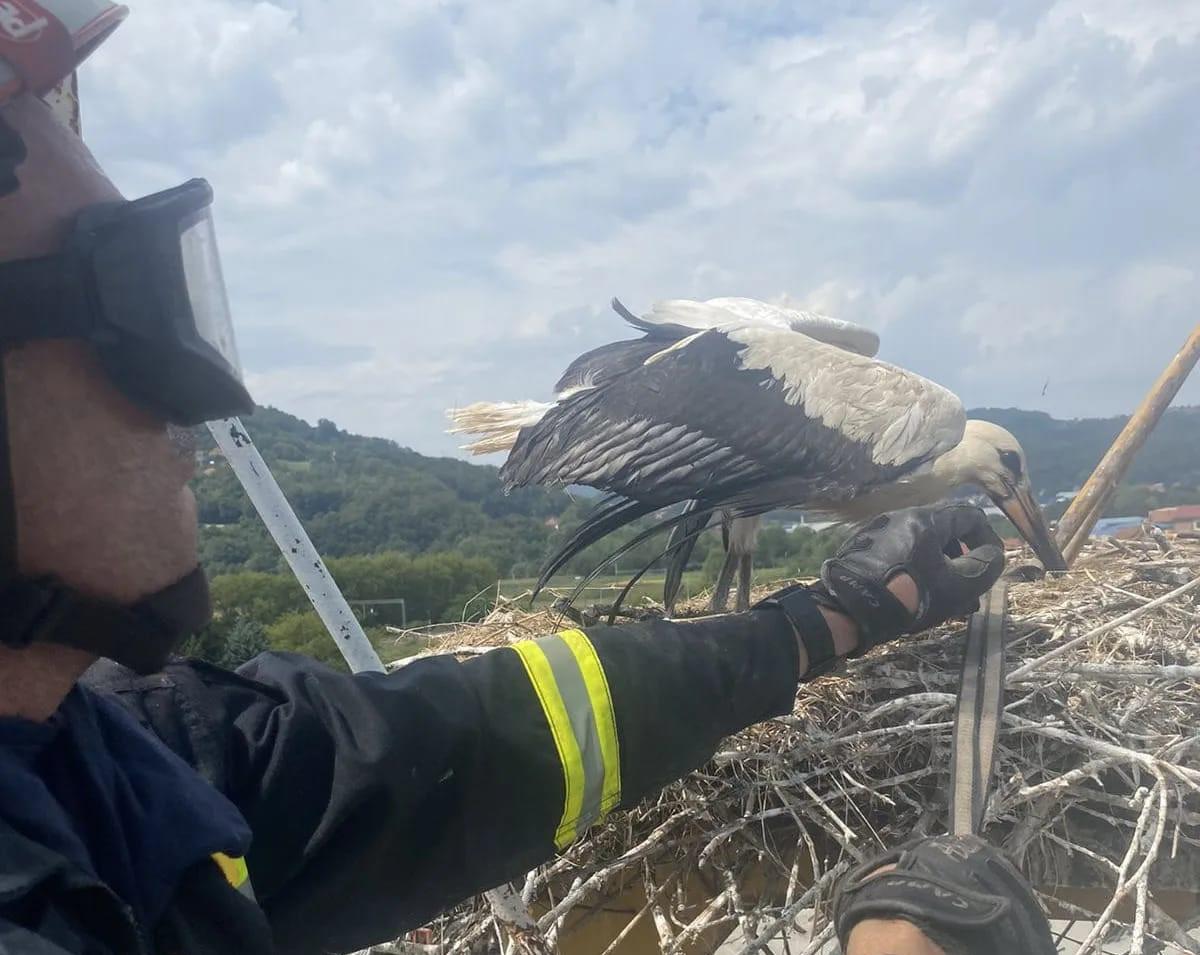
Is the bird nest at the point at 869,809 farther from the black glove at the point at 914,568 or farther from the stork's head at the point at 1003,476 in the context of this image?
the stork's head at the point at 1003,476

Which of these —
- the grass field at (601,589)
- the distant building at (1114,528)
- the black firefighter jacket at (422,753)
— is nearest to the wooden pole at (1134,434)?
the distant building at (1114,528)

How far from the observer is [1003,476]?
3855 millimetres

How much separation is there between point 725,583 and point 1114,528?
9.27ft

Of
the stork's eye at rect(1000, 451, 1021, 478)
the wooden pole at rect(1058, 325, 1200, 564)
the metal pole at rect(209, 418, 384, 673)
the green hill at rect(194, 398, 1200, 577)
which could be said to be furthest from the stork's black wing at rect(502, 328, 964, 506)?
the green hill at rect(194, 398, 1200, 577)

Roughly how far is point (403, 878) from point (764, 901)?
1269mm

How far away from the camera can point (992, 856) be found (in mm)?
1647

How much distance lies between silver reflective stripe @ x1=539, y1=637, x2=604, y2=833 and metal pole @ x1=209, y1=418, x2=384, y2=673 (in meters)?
0.93

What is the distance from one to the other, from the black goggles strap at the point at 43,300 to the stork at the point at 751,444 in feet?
9.31

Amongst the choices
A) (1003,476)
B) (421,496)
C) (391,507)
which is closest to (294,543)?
(1003,476)

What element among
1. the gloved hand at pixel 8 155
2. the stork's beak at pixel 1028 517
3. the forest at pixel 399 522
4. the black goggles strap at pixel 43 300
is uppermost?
the gloved hand at pixel 8 155

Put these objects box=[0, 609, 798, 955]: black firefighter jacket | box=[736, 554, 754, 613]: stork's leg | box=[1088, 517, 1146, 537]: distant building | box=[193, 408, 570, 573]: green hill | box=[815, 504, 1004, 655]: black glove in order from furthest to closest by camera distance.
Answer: box=[193, 408, 570, 573]: green hill → box=[1088, 517, 1146, 537]: distant building → box=[736, 554, 754, 613]: stork's leg → box=[815, 504, 1004, 655]: black glove → box=[0, 609, 798, 955]: black firefighter jacket

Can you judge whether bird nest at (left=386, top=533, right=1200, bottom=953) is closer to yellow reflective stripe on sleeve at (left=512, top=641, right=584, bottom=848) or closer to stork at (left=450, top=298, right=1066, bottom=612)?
yellow reflective stripe on sleeve at (left=512, top=641, right=584, bottom=848)

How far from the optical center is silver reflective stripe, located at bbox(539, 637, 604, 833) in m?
1.60

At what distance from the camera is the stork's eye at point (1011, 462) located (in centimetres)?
387
